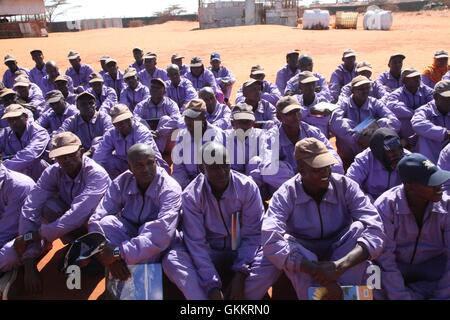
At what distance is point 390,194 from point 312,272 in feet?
3.09

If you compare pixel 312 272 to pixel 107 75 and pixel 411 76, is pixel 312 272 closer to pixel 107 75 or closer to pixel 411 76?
pixel 411 76

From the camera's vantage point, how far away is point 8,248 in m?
4.00

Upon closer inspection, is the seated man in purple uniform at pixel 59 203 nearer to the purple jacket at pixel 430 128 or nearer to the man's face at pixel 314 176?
the man's face at pixel 314 176

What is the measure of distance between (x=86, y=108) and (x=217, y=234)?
145 inches

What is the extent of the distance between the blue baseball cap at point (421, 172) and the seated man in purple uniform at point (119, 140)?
11.0ft

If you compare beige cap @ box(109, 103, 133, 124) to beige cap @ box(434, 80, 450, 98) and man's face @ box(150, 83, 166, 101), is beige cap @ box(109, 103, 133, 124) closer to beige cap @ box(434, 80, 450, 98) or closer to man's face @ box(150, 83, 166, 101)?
man's face @ box(150, 83, 166, 101)

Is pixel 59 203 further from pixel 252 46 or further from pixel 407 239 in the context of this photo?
pixel 252 46

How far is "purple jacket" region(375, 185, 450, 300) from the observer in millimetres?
3240

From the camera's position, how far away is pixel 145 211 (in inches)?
156

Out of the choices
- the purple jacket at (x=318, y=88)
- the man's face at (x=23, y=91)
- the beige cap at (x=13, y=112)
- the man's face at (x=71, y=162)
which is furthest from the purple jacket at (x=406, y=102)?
the man's face at (x=23, y=91)

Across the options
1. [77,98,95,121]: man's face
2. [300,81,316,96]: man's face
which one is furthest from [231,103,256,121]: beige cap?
[77,98,95,121]: man's face

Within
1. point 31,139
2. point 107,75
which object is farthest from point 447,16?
point 31,139

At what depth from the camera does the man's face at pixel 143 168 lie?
12.4ft

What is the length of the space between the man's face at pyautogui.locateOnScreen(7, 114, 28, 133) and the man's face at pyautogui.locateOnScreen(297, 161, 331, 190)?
4.20 m
